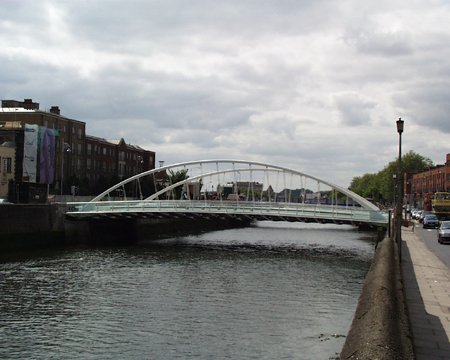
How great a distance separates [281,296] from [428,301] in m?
7.60

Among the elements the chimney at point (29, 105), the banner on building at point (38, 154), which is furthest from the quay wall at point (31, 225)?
the chimney at point (29, 105)

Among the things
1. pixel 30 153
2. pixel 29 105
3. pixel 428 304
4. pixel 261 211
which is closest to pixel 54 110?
pixel 29 105

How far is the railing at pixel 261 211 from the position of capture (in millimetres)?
46438

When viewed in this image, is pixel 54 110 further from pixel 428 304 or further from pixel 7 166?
pixel 428 304

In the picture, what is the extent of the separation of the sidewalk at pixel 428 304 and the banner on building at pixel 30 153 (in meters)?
48.7

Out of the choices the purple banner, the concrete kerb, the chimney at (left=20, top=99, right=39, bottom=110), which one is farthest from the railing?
the chimney at (left=20, top=99, right=39, bottom=110)

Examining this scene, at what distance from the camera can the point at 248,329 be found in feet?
59.2

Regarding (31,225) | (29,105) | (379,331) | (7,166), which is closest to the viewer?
(379,331)

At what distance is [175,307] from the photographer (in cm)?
2169

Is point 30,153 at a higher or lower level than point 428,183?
lower

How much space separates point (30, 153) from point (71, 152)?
3084 centimetres

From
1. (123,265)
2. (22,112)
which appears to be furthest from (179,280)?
(22,112)

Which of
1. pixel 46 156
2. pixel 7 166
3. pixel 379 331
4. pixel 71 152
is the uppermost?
pixel 71 152

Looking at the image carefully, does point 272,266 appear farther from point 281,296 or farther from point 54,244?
point 54,244
